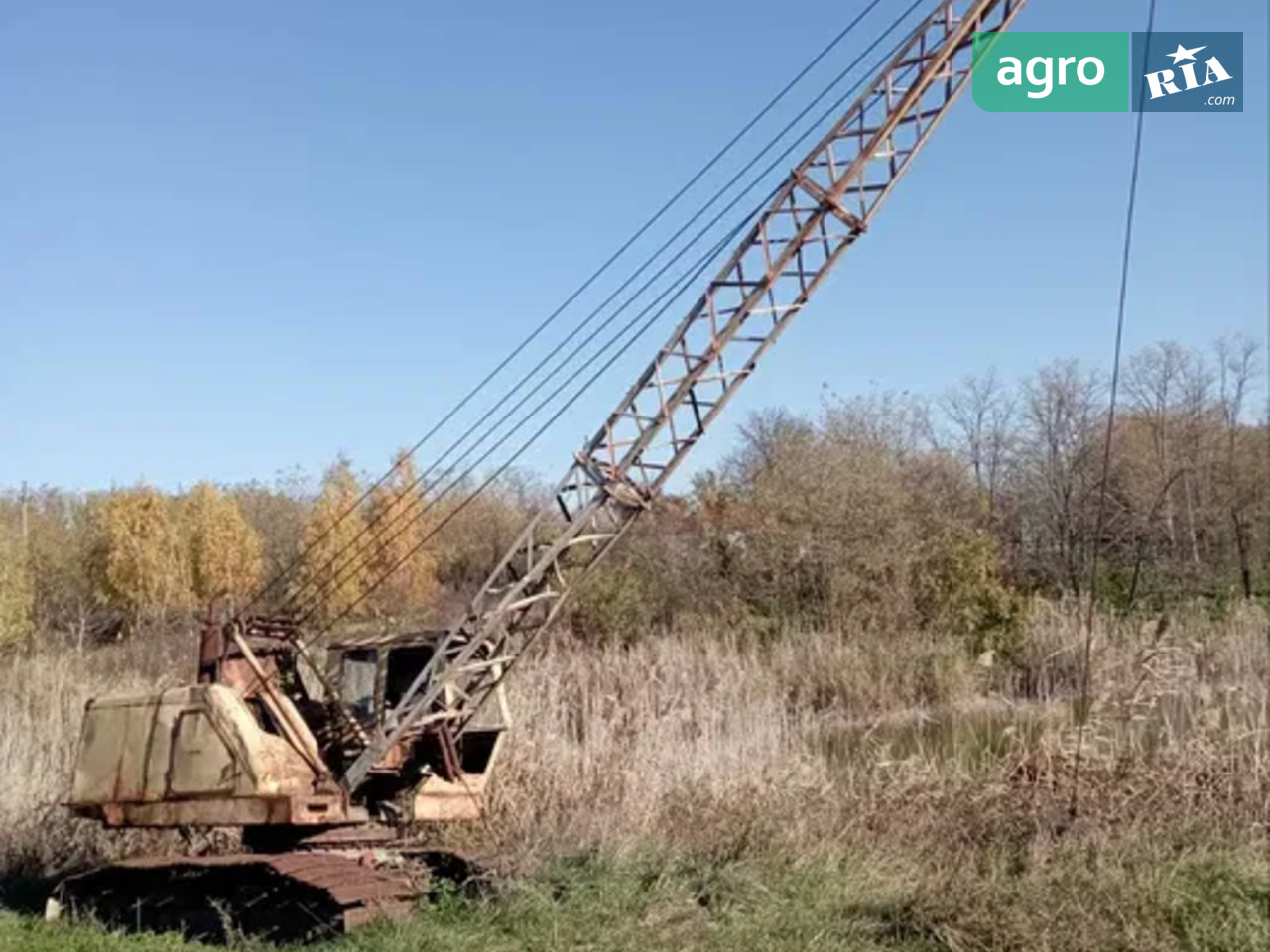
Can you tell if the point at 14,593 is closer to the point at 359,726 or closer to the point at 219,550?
the point at 219,550

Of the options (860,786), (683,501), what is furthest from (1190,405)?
(683,501)

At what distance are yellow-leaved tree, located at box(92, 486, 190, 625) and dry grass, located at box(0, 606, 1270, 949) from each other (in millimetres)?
12453

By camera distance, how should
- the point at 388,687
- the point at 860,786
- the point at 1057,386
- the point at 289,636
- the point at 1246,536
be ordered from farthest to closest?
the point at 1057,386 < the point at 1246,536 < the point at 860,786 < the point at 388,687 < the point at 289,636

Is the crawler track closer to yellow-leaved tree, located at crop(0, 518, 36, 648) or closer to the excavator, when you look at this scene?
the excavator

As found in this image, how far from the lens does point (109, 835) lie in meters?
10.4

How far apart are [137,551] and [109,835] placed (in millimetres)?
18520

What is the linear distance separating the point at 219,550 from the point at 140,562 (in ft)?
5.19

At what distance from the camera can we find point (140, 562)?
27703 millimetres

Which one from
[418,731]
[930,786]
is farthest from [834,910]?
[418,731]

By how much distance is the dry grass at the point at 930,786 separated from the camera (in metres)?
6.74

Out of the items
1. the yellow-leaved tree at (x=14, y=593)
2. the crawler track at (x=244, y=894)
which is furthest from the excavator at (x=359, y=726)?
the yellow-leaved tree at (x=14, y=593)

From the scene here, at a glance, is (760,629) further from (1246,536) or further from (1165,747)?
(1165,747)

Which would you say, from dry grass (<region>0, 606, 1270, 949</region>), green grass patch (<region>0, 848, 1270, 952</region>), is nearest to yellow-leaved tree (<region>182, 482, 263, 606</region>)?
dry grass (<region>0, 606, 1270, 949</region>)

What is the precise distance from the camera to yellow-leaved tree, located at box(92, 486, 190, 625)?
27484 mm
